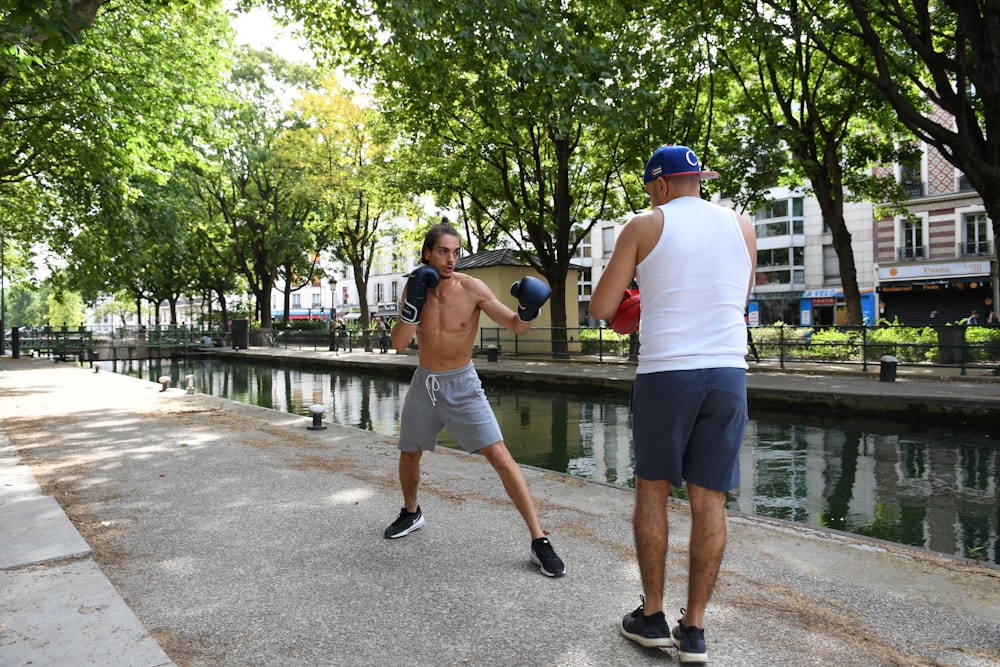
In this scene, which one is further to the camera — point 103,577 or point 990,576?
point 990,576

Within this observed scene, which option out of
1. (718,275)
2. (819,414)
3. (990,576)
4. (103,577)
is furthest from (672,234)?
(819,414)

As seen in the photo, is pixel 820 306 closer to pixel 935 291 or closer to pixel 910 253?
pixel 910 253

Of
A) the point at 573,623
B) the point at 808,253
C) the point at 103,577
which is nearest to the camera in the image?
the point at 573,623

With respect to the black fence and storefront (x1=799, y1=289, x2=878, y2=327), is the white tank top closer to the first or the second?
the black fence

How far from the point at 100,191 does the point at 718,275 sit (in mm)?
18078

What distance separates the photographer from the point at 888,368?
12.5 m

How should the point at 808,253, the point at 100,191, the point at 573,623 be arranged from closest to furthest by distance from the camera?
the point at 573,623 < the point at 100,191 < the point at 808,253

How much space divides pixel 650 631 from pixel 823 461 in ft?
20.4

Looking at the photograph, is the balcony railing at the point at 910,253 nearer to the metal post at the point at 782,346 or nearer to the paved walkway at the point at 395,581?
the metal post at the point at 782,346

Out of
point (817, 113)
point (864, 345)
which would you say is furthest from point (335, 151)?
point (864, 345)

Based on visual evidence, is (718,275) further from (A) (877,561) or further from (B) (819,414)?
(B) (819,414)

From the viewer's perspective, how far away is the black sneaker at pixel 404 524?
3.84 m

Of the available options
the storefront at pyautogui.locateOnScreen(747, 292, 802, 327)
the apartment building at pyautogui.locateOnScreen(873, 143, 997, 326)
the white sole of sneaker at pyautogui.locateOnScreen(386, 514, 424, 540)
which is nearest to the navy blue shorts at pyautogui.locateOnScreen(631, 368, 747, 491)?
the white sole of sneaker at pyautogui.locateOnScreen(386, 514, 424, 540)

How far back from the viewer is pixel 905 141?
18969mm
